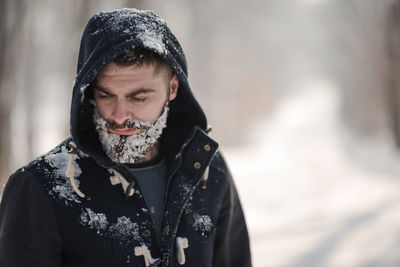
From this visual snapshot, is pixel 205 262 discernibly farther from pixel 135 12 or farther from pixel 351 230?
pixel 351 230

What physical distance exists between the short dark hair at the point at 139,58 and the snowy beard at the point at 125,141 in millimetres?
242

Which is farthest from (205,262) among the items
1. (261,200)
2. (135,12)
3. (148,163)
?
(261,200)

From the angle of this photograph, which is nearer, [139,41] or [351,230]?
[139,41]

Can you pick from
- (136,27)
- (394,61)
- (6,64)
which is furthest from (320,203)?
(394,61)

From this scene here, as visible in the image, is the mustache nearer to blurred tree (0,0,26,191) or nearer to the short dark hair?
the short dark hair

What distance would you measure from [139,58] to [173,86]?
1.02ft

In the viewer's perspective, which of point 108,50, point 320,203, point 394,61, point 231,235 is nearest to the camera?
point 108,50

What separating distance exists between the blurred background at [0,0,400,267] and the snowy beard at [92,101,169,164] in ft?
13.6

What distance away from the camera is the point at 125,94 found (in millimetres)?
2018

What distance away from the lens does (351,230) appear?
7.07 meters

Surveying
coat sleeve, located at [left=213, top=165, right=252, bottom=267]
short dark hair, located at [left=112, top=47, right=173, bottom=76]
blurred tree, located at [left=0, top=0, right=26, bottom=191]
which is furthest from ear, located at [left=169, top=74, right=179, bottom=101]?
blurred tree, located at [left=0, top=0, right=26, bottom=191]

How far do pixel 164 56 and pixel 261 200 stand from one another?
8.44 meters

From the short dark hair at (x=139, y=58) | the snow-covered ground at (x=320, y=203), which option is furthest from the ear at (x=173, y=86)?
the snow-covered ground at (x=320, y=203)

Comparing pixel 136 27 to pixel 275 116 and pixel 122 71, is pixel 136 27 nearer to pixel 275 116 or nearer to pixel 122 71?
pixel 122 71
